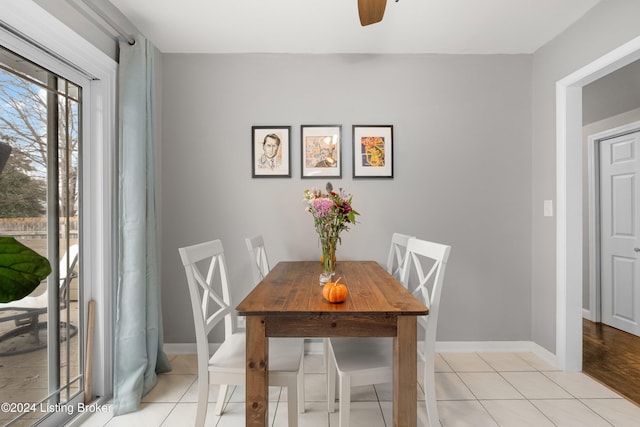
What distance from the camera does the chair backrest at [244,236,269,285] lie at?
86.8 inches

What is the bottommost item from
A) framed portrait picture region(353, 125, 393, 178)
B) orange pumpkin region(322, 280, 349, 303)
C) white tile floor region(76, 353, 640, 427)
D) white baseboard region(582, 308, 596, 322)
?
white tile floor region(76, 353, 640, 427)

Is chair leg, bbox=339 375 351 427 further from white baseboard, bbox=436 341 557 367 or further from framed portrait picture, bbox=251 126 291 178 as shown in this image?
framed portrait picture, bbox=251 126 291 178

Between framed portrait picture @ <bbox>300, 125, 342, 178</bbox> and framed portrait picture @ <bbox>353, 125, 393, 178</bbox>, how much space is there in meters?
0.14

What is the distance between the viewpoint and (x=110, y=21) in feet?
6.78

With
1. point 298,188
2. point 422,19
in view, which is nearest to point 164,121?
point 298,188

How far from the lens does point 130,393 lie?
2045mm

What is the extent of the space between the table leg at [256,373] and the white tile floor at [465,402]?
62 cm

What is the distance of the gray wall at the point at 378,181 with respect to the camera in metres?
2.82

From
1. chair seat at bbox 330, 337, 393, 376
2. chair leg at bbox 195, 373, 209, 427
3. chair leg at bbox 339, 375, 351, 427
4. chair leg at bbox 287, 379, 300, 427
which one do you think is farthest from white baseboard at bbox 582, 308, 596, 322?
chair leg at bbox 195, 373, 209, 427

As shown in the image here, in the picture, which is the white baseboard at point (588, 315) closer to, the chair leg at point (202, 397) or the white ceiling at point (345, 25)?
the white ceiling at point (345, 25)

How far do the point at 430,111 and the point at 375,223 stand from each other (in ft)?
3.34

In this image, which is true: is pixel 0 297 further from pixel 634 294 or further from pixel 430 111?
pixel 634 294

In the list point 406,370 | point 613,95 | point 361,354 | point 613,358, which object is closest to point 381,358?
point 361,354

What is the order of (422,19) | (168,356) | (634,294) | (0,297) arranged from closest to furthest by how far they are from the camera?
1. (0,297)
2. (422,19)
3. (168,356)
4. (634,294)
